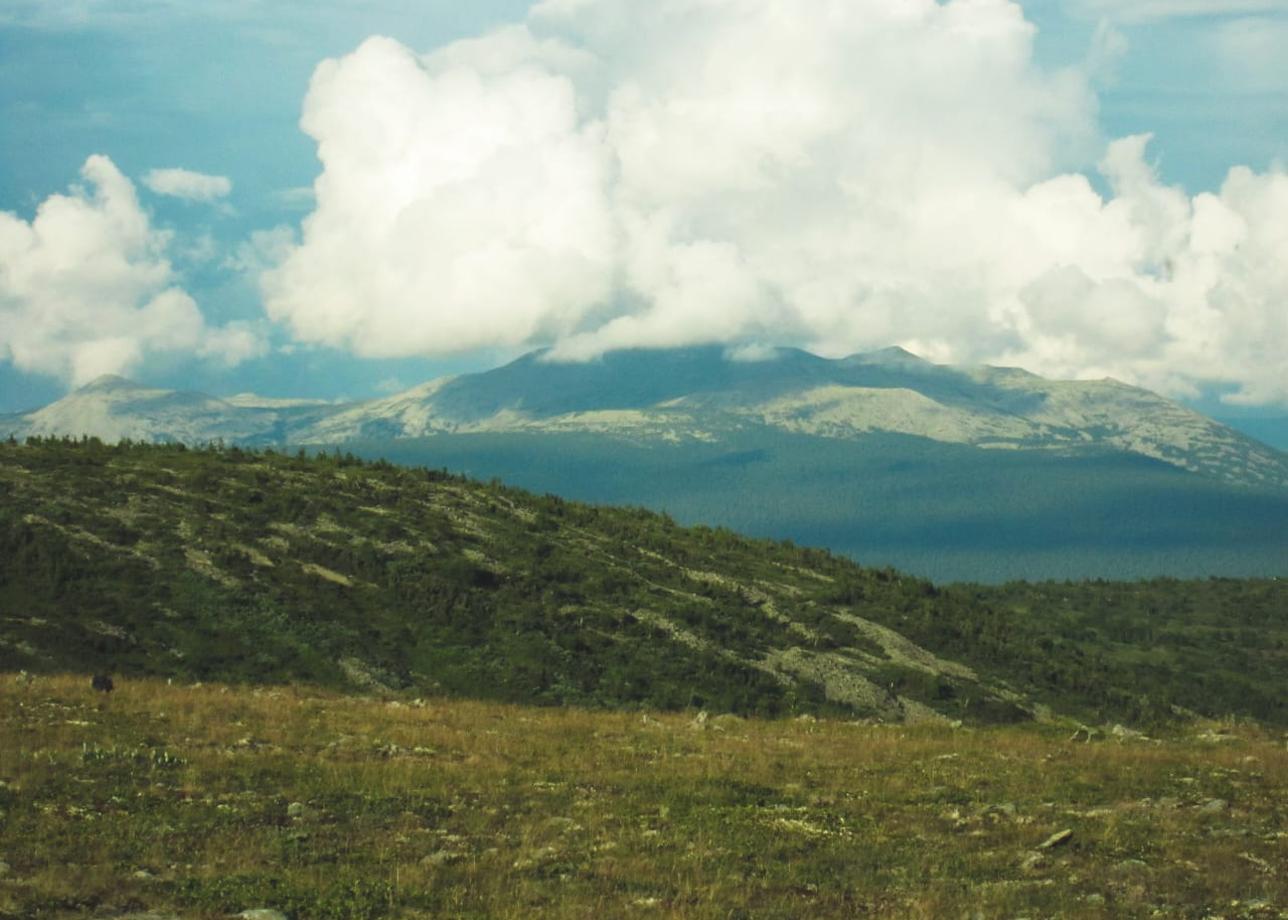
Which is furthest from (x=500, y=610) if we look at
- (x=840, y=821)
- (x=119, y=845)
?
(x=119, y=845)

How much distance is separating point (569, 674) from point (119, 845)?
2916cm

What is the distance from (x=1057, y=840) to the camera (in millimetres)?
22281

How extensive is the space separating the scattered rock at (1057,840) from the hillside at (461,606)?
24.3 metres

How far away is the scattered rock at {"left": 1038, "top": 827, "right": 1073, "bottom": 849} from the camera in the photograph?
22.1 m

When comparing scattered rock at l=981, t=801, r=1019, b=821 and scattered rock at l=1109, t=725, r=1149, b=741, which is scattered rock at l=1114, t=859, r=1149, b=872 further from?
scattered rock at l=1109, t=725, r=1149, b=741

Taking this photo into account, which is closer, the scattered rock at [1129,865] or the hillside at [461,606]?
the scattered rock at [1129,865]

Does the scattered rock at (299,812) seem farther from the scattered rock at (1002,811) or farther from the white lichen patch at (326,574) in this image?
the white lichen patch at (326,574)

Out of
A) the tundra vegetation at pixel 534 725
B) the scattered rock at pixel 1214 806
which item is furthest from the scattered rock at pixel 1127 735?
the scattered rock at pixel 1214 806

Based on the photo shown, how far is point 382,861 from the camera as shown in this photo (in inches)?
757

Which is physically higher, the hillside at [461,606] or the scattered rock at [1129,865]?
the hillside at [461,606]

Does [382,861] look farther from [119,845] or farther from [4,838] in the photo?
[4,838]

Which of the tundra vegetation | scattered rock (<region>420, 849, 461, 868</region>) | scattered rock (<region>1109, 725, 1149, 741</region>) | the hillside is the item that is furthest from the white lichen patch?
scattered rock (<region>420, 849, 461, 868</region>)

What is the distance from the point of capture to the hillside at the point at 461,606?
45.1 meters

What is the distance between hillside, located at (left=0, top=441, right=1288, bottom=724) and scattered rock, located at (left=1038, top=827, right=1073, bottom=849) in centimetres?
2427
